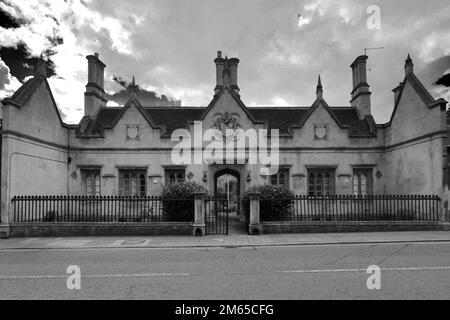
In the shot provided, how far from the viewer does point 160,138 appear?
1977 cm

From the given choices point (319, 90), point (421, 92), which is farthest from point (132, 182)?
point (421, 92)

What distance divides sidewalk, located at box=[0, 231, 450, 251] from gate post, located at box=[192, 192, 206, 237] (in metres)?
0.53

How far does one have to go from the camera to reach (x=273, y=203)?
15.0m

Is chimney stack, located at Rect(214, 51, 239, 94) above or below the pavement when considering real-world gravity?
above

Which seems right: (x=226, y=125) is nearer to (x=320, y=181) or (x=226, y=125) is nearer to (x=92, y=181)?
(x=320, y=181)

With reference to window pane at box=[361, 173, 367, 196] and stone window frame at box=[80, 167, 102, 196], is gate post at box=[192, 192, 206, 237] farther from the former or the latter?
window pane at box=[361, 173, 367, 196]

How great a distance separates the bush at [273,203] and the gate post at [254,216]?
0.53 metres

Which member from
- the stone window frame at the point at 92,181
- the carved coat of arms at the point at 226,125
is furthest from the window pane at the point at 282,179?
the stone window frame at the point at 92,181

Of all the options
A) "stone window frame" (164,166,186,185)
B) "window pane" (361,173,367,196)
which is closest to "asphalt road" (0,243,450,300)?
"stone window frame" (164,166,186,185)

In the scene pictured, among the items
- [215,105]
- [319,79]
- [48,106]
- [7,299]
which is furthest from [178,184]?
[319,79]

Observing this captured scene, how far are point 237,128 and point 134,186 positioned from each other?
7.44 m

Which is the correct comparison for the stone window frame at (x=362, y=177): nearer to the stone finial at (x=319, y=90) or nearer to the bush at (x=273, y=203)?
the stone finial at (x=319, y=90)

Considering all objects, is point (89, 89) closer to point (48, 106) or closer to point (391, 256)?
point (48, 106)

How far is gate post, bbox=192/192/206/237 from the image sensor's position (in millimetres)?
13791
